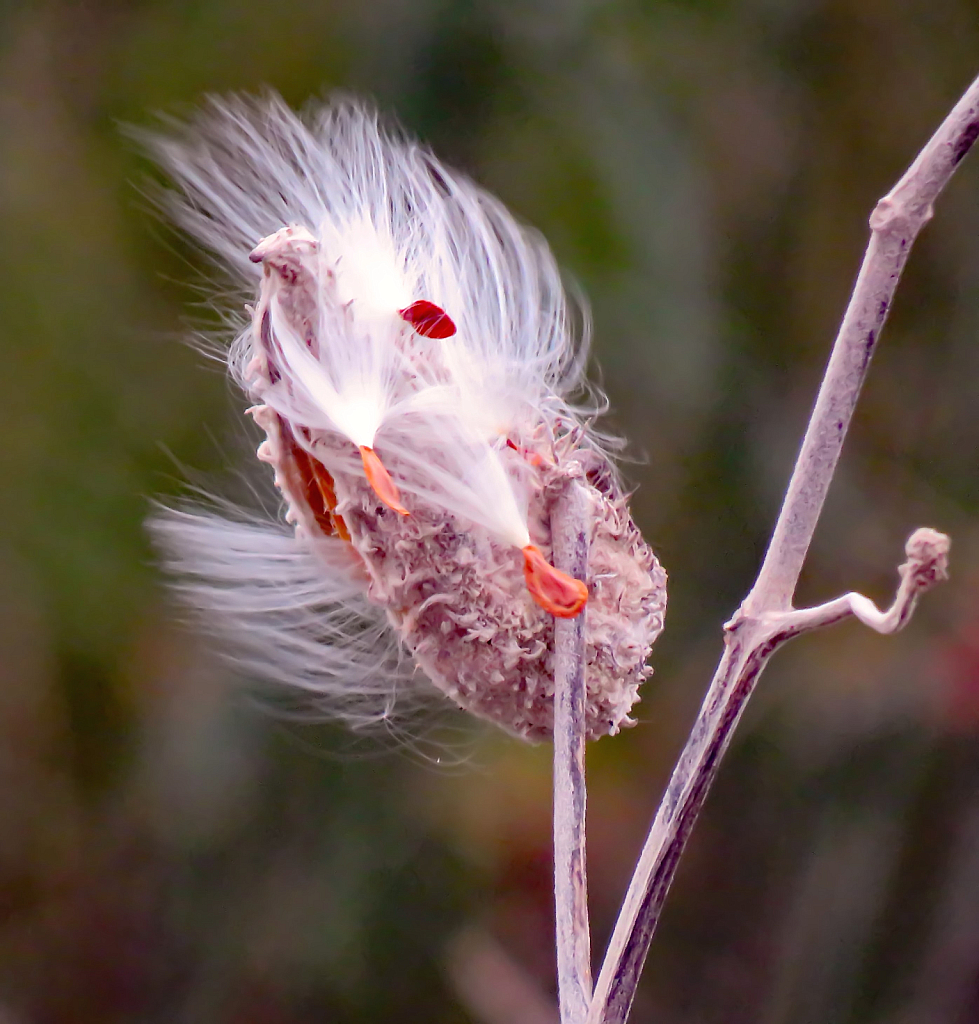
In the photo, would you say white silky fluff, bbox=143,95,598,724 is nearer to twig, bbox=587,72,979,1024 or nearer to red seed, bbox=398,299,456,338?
red seed, bbox=398,299,456,338

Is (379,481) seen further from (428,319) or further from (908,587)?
(908,587)

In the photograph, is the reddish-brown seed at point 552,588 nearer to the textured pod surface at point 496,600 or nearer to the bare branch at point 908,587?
the textured pod surface at point 496,600

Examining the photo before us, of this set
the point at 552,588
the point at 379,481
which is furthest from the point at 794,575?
the point at 379,481

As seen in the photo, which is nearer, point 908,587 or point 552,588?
point 908,587

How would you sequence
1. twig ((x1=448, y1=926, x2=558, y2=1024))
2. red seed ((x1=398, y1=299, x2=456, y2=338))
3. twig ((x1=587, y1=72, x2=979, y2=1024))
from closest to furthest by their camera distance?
twig ((x1=587, y1=72, x2=979, y2=1024))
red seed ((x1=398, y1=299, x2=456, y2=338))
twig ((x1=448, y1=926, x2=558, y2=1024))

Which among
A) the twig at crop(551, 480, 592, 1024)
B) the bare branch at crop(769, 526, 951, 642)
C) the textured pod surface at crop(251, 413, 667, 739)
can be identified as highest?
the bare branch at crop(769, 526, 951, 642)

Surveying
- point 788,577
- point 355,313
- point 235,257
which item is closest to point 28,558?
point 235,257

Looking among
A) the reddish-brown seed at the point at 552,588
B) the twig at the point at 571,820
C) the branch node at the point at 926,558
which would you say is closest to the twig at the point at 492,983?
the twig at the point at 571,820

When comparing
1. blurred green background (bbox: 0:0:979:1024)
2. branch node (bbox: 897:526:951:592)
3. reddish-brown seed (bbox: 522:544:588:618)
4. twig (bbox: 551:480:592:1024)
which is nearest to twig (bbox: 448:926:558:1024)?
blurred green background (bbox: 0:0:979:1024)
